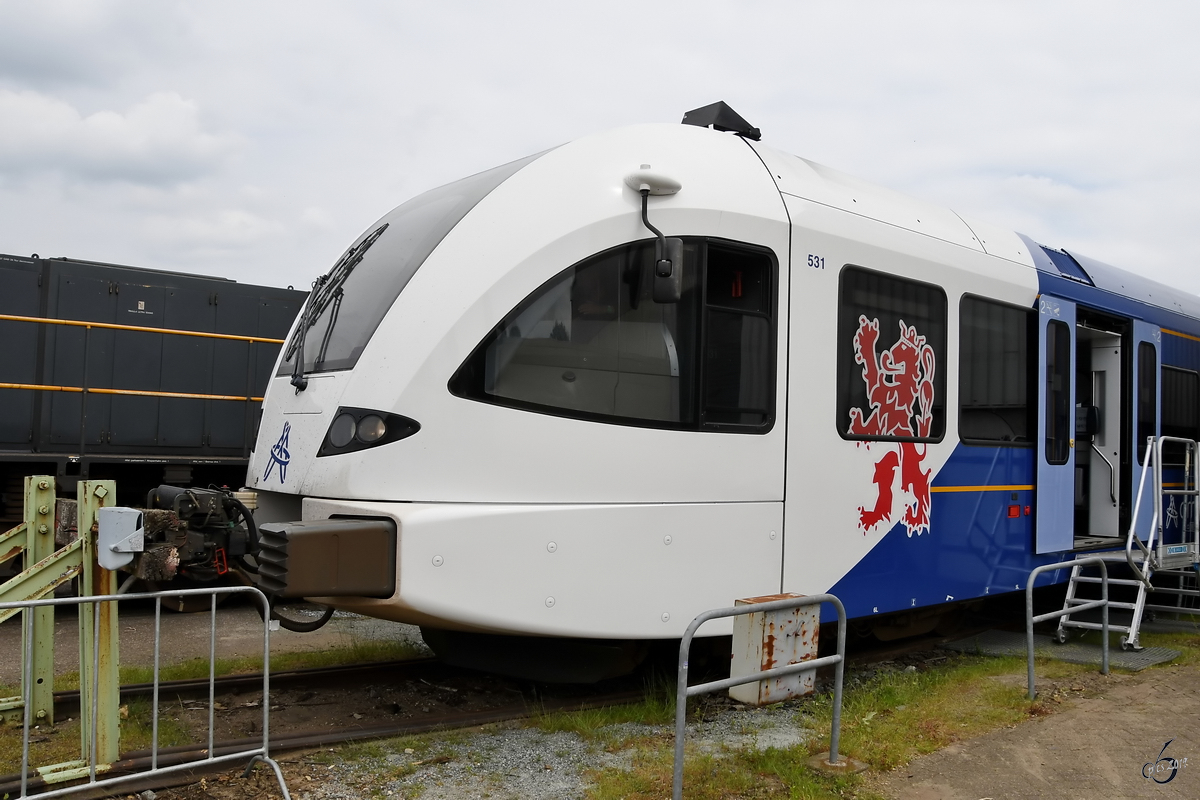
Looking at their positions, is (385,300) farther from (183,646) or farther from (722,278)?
(183,646)

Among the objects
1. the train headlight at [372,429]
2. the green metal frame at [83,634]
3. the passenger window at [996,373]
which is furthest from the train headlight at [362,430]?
the passenger window at [996,373]

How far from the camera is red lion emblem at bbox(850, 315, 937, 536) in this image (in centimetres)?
582

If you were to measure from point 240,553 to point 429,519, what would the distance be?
34.9 inches

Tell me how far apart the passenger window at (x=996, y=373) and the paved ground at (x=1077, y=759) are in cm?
192

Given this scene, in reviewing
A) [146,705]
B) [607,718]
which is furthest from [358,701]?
[607,718]

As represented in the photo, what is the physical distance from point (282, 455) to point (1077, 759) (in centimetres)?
436

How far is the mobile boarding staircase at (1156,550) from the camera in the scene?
7352 millimetres

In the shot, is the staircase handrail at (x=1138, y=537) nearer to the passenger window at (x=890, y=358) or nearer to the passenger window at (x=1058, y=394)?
the passenger window at (x=1058, y=394)

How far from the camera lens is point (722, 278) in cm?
520

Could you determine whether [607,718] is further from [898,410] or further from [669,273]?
[898,410]

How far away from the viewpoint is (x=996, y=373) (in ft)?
22.4

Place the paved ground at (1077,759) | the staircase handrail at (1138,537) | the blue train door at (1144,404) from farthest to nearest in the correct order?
the blue train door at (1144,404) → the staircase handrail at (1138,537) → the paved ground at (1077,759)

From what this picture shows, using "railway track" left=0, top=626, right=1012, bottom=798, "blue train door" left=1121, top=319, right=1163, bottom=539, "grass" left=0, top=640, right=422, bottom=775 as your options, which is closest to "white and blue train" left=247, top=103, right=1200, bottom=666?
"railway track" left=0, top=626, right=1012, bottom=798

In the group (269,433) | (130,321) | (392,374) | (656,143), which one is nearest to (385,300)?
(392,374)
